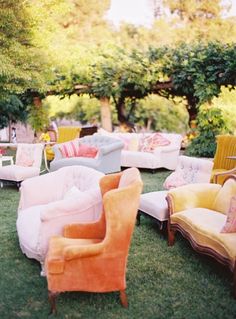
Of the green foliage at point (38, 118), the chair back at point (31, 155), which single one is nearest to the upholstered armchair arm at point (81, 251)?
the chair back at point (31, 155)

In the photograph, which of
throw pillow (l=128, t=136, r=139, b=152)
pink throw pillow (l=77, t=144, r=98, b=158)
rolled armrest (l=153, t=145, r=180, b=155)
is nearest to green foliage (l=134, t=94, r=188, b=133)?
throw pillow (l=128, t=136, r=139, b=152)

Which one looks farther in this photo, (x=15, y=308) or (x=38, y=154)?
(x=38, y=154)

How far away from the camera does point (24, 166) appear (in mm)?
6586

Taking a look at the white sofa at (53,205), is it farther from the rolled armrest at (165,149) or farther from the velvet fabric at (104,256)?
the rolled armrest at (165,149)

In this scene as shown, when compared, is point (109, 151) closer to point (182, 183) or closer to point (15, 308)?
point (182, 183)

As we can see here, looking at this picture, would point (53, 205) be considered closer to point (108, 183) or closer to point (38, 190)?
point (108, 183)

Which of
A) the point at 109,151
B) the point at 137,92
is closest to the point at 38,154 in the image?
the point at 109,151

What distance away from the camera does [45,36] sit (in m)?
9.40

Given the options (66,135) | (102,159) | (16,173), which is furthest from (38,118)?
(16,173)

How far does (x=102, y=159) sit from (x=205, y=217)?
12.7 ft

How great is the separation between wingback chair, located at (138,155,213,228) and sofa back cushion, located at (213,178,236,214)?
54cm

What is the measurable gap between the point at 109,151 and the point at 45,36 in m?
4.06

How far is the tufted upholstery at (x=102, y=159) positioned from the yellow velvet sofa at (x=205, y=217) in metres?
3.37

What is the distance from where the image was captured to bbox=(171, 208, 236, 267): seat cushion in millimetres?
2873
